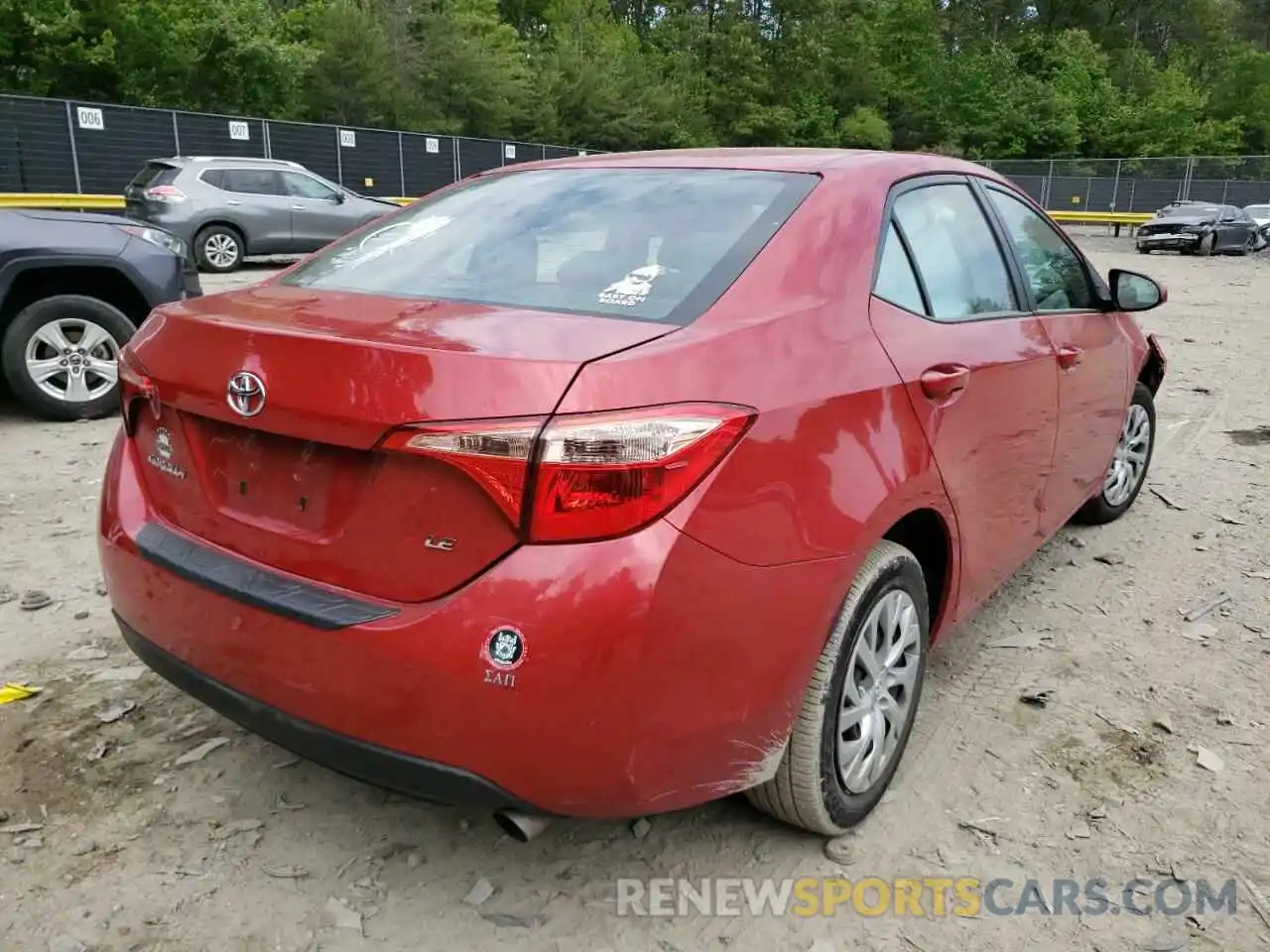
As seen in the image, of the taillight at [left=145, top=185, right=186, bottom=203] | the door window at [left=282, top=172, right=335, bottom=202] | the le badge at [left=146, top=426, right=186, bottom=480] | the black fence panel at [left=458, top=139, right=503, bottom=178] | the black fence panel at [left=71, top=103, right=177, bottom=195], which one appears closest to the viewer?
the le badge at [left=146, top=426, right=186, bottom=480]

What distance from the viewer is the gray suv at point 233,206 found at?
14.6 meters

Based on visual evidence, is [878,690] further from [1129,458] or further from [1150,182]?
[1150,182]

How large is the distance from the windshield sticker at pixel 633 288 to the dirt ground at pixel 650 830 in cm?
130

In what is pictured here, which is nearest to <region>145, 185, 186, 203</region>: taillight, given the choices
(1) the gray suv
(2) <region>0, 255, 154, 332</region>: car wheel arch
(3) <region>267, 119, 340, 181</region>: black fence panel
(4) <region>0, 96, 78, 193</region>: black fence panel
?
(1) the gray suv

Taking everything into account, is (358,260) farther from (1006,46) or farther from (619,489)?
(1006,46)

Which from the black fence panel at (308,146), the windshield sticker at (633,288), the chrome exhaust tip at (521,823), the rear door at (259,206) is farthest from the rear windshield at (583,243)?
the black fence panel at (308,146)

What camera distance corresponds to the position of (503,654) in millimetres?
1841

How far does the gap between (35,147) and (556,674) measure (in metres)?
22.4

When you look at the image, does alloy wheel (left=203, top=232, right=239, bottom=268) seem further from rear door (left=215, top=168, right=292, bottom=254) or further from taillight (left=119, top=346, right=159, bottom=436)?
taillight (left=119, top=346, right=159, bottom=436)

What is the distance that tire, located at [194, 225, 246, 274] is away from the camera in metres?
14.8

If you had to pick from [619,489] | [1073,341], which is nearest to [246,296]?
[619,489]

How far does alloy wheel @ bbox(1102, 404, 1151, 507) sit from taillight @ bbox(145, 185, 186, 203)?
13599 mm

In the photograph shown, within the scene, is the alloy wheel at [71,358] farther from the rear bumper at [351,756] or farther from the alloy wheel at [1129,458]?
the alloy wheel at [1129,458]

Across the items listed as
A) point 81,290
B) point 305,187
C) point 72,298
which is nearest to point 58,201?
point 305,187
